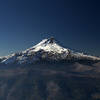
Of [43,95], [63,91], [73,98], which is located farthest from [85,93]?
[43,95]

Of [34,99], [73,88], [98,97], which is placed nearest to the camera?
[98,97]

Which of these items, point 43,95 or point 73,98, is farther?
point 43,95

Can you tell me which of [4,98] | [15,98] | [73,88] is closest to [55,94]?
[73,88]

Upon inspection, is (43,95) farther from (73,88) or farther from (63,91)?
(73,88)

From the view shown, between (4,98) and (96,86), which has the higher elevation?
(96,86)

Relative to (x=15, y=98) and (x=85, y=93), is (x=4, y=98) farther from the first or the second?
(x=85, y=93)

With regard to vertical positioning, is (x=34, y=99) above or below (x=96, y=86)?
below

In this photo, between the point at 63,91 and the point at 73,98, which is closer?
the point at 73,98

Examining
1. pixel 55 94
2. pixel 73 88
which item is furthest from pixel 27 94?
pixel 73 88

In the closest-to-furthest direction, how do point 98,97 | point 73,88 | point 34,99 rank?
point 98,97
point 34,99
point 73,88
